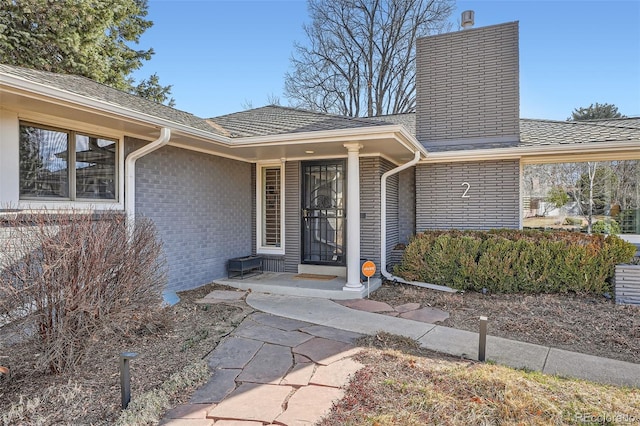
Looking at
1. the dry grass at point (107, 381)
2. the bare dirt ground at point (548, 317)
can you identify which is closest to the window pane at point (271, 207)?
the bare dirt ground at point (548, 317)

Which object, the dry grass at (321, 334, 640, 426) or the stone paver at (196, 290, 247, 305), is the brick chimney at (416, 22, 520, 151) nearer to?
the stone paver at (196, 290, 247, 305)

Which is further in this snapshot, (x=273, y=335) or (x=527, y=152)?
(x=527, y=152)

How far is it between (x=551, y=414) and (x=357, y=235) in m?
4.09

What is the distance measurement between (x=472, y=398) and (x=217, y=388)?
208 cm

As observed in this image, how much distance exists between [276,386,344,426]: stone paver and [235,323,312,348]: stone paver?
40.3 inches

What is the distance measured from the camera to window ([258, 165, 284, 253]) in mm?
8375

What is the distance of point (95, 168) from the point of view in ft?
17.3

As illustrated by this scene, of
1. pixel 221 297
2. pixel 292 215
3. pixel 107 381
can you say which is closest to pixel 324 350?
pixel 107 381

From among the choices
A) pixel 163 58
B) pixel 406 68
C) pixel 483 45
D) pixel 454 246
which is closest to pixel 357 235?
pixel 454 246

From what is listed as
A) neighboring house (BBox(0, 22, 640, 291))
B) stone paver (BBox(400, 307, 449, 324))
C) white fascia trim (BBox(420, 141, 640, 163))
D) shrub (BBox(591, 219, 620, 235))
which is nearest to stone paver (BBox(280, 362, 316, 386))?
stone paver (BBox(400, 307, 449, 324))

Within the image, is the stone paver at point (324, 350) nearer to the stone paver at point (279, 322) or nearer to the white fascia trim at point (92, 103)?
the stone paver at point (279, 322)

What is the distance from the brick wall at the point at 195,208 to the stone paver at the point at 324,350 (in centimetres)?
337

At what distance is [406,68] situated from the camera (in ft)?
63.7

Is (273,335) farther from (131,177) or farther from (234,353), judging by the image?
(131,177)
